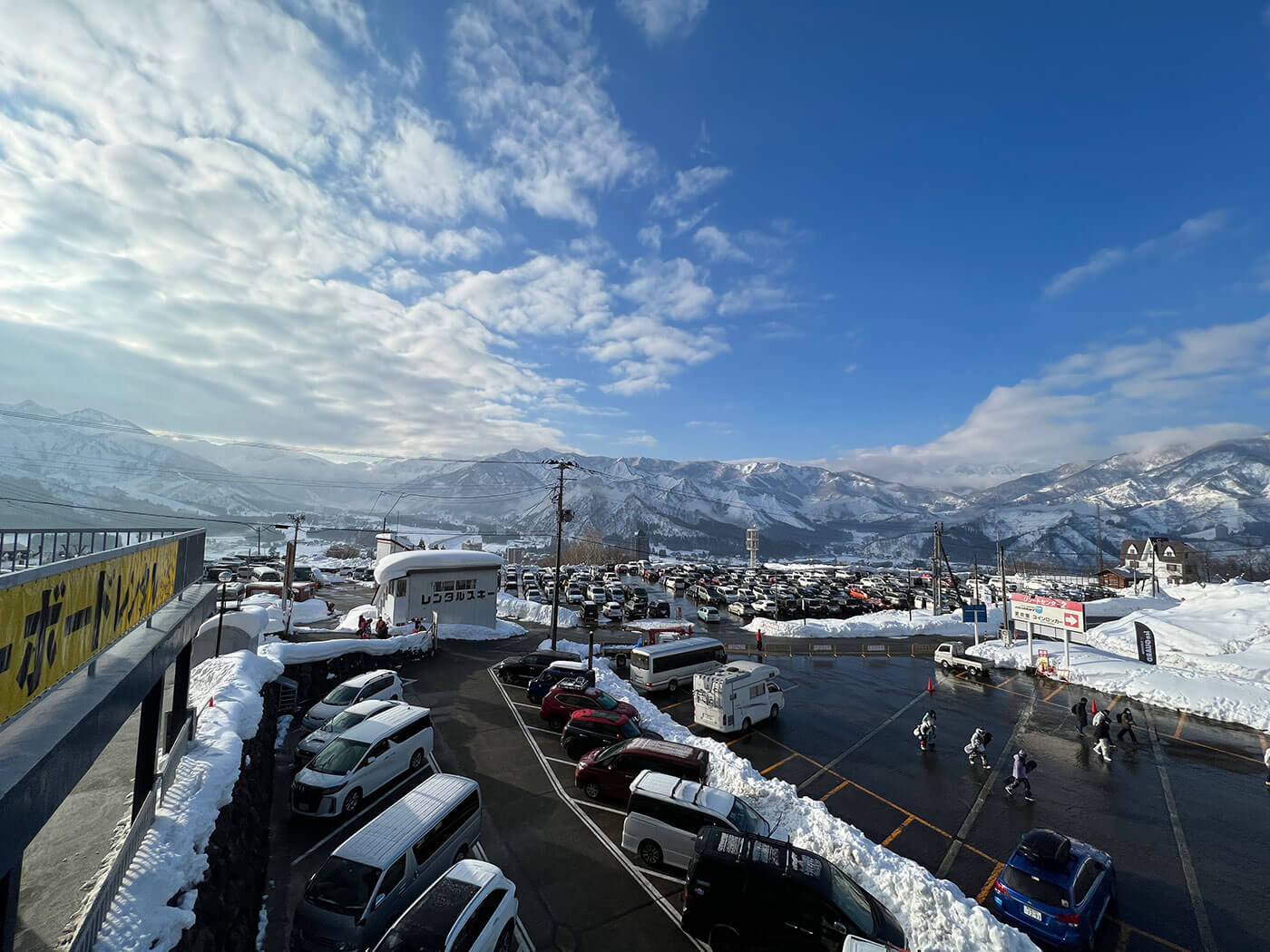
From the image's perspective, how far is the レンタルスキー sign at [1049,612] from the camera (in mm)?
28328

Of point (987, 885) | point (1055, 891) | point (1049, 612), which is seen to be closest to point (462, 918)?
point (1055, 891)

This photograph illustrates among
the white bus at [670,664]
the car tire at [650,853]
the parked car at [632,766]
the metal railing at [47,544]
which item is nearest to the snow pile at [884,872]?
the parked car at [632,766]

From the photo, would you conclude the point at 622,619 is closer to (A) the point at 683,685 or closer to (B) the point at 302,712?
(A) the point at 683,685

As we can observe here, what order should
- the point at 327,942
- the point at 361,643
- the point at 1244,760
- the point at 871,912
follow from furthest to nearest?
1. the point at 361,643
2. the point at 1244,760
3. the point at 871,912
4. the point at 327,942

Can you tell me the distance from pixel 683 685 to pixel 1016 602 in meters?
22.9

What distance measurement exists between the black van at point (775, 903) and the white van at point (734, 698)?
9.39 m

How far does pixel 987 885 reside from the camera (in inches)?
420

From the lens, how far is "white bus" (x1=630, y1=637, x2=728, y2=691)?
22.9 meters

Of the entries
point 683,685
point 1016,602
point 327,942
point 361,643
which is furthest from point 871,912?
point 1016,602

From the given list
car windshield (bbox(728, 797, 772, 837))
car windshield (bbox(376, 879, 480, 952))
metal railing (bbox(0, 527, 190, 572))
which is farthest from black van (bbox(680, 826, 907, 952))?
metal railing (bbox(0, 527, 190, 572))

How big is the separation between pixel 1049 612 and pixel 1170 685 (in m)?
5.97

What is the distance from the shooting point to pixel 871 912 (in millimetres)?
8258

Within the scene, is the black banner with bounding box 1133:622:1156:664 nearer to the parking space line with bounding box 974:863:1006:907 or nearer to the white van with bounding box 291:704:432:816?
the parking space line with bounding box 974:863:1006:907

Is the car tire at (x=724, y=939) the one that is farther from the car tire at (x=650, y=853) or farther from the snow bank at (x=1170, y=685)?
the snow bank at (x=1170, y=685)
